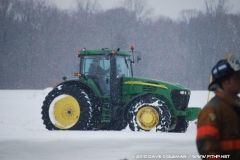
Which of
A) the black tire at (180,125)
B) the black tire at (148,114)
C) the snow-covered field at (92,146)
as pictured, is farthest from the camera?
the black tire at (180,125)

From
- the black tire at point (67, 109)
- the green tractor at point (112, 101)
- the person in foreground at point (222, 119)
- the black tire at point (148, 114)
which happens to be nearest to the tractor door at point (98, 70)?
the green tractor at point (112, 101)

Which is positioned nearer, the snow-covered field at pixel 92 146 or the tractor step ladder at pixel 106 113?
the snow-covered field at pixel 92 146

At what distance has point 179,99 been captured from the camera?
12.1 m

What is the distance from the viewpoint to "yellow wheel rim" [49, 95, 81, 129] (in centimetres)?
1163

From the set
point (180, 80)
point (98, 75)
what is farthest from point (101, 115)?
point (180, 80)

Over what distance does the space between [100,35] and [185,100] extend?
184ft

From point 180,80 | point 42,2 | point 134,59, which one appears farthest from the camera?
point 42,2

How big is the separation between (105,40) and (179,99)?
181 feet

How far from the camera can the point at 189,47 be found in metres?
64.9

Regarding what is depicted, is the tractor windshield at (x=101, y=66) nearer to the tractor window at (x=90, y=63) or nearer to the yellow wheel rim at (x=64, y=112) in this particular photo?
the tractor window at (x=90, y=63)

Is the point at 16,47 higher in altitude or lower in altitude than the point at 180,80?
higher

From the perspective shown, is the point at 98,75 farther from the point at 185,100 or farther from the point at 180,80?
the point at 180,80

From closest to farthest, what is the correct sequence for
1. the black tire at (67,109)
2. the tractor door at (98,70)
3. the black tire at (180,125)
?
the black tire at (67,109), the tractor door at (98,70), the black tire at (180,125)

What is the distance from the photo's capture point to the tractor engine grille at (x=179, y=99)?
12039 millimetres
